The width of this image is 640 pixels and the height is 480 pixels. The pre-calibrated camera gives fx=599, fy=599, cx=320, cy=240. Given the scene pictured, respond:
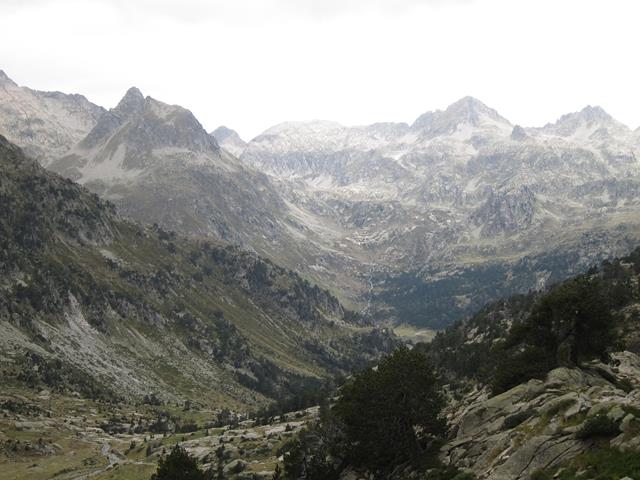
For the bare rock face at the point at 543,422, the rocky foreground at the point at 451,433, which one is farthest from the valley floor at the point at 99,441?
the bare rock face at the point at 543,422

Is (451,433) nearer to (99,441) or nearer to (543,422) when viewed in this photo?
(543,422)

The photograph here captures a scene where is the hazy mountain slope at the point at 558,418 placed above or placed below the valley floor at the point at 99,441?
above

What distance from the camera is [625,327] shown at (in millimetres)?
105500

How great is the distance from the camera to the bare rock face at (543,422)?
42.1 meters

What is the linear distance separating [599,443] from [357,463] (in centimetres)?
3360

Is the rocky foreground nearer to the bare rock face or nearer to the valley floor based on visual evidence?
the bare rock face

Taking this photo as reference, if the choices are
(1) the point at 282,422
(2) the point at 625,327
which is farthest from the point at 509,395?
(1) the point at 282,422

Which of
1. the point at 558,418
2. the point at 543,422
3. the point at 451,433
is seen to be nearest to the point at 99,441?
the point at 451,433

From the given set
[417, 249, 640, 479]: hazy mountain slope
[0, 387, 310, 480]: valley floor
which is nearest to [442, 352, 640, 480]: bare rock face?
[417, 249, 640, 479]: hazy mountain slope

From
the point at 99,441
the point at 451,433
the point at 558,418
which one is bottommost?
the point at 99,441

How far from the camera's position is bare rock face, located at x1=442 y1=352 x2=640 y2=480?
42125 millimetres

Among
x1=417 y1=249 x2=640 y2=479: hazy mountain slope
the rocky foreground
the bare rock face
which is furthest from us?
the rocky foreground

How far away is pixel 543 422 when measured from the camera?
Answer: 47938 millimetres

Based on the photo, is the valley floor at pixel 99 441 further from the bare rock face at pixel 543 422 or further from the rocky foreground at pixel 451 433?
the bare rock face at pixel 543 422
